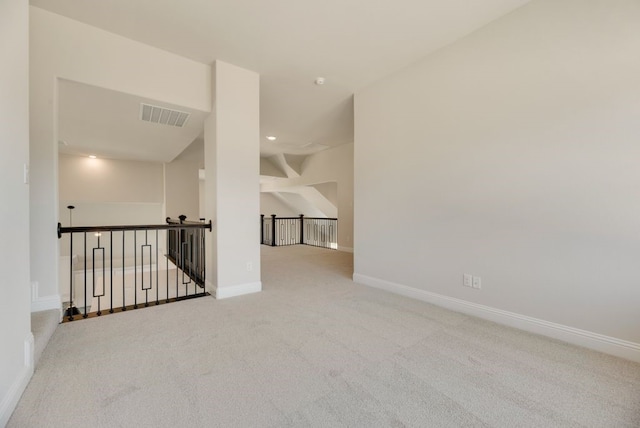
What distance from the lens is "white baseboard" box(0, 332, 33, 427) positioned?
1250 millimetres

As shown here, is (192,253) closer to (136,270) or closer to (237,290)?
(136,270)

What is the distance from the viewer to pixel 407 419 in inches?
52.2

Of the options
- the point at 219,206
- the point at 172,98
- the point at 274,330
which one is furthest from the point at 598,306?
the point at 172,98

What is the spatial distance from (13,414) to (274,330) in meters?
1.51

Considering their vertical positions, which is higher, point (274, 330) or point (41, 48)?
point (41, 48)

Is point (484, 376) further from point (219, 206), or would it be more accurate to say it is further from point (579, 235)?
point (219, 206)

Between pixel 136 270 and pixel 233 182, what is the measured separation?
297 cm

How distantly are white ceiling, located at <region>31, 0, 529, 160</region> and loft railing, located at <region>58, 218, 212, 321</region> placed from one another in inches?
79.0

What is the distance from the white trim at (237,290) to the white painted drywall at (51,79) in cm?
148

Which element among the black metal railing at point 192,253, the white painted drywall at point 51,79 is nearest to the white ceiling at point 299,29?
the white painted drywall at point 51,79

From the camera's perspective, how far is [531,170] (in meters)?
2.24

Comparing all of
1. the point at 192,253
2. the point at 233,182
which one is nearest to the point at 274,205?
the point at 192,253

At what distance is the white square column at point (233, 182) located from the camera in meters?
3.12

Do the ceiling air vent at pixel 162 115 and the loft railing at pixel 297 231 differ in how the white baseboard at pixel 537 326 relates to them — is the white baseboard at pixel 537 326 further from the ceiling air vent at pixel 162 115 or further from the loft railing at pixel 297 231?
the loft railing at pixel 297 231
